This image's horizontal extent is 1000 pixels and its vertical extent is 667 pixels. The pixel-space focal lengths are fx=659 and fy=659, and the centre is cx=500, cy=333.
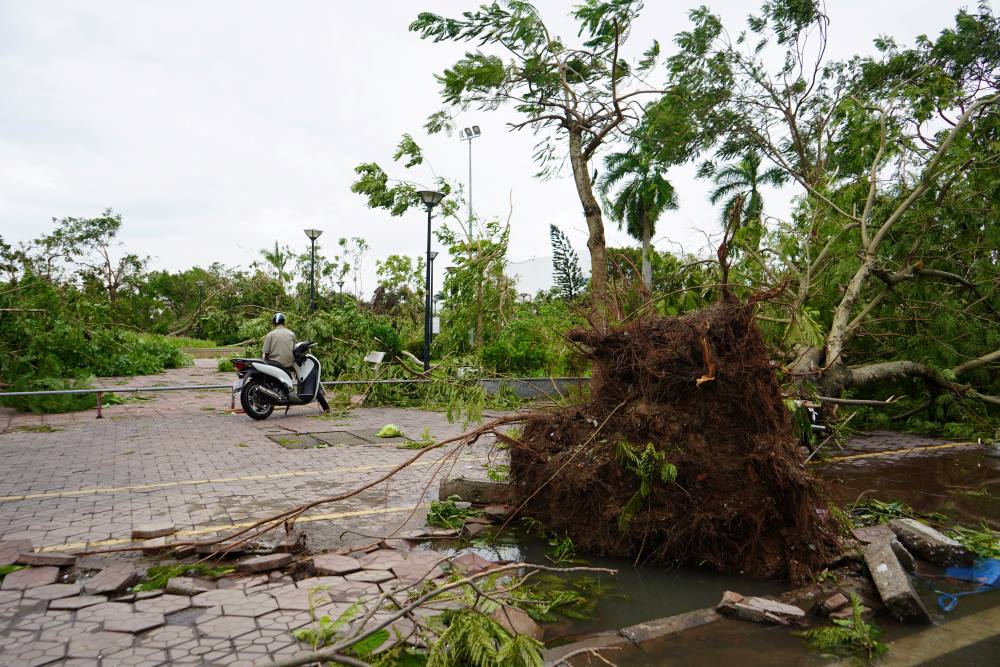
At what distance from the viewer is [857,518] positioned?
586 cm

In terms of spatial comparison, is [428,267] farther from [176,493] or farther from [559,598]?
[559,598]

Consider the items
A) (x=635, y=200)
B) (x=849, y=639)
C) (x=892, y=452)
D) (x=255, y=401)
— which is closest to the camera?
(x=849, y=639)

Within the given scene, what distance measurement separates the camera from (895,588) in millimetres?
3918

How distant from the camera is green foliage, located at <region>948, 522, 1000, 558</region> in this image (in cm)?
501

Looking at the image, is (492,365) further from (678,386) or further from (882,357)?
(678,386)

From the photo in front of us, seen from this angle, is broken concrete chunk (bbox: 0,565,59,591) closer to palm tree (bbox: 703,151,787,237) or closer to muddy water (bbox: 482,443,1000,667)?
muddy water (bbox: 482,443,1000,667)

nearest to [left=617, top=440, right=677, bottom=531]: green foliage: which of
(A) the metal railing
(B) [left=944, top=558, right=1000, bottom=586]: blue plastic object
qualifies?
(B) [left=944, top=558, right=1000, bottom=586]: blue plastic object

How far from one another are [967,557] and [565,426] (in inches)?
119

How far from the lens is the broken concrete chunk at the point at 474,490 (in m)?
5.93

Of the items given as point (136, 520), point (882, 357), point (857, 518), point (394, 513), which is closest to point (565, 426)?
point (394, 513)

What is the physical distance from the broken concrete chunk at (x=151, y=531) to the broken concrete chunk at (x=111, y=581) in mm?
635

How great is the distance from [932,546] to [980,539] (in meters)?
0.78

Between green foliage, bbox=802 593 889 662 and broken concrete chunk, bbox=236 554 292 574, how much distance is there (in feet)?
10.5

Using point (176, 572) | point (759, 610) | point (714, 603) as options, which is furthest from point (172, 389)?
point (759, 610)
